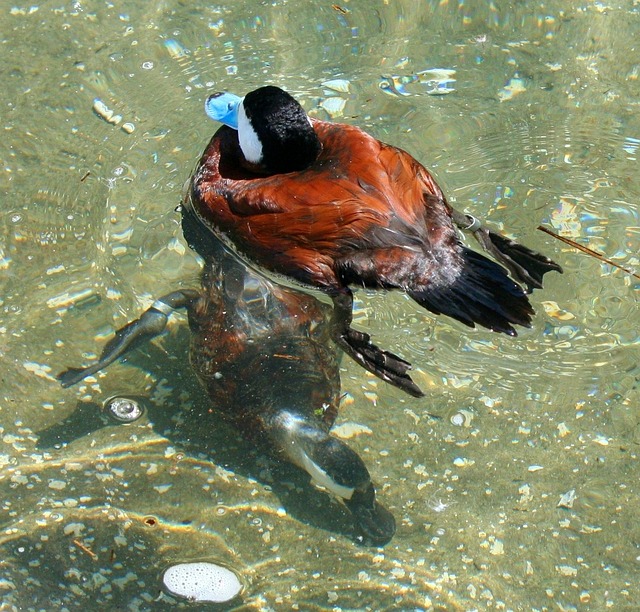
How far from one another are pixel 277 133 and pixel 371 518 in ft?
5.48

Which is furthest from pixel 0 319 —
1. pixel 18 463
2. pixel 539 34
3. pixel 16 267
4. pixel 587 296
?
pixel 539 34

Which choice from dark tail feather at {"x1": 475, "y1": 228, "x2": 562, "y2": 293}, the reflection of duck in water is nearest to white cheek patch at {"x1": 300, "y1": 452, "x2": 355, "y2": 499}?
the reflection of duck in water

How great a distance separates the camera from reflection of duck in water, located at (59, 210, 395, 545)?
12.2ft

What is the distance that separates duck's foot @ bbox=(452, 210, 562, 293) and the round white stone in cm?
180

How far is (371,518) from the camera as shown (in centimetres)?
353

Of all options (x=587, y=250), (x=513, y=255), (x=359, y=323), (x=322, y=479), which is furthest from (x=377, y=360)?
(x=587, y=250)

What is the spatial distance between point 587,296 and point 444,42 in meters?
1.89

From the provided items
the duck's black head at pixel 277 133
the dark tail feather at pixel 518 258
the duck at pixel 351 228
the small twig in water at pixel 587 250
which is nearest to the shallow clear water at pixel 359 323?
the small twig in water at pixel 587 250

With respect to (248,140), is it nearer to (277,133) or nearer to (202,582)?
(277,133)

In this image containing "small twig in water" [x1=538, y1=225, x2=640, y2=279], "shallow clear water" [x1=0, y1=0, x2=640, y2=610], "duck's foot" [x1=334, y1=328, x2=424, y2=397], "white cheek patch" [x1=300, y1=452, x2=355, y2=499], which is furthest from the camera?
"small twig in water" [x1=538, y1=225, x2=640, y2=279]

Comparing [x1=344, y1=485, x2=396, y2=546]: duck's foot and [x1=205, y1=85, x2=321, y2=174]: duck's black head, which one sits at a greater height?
[x1=205, y1=85, x2=321, y2=174]: duck's black head

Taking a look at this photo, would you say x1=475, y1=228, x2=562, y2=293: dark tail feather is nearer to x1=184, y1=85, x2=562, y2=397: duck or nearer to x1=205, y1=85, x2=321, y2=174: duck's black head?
x1=184, y1=85, x2=562, y2=397: duck

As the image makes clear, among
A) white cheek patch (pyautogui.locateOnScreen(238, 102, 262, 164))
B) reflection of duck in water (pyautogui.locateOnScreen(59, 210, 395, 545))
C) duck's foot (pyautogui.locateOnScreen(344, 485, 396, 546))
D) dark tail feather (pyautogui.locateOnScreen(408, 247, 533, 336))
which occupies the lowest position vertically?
duck's foot (pyautogui.locateOnScreen(344, 485, 396, 546))

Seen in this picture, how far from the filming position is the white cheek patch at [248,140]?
385cm
